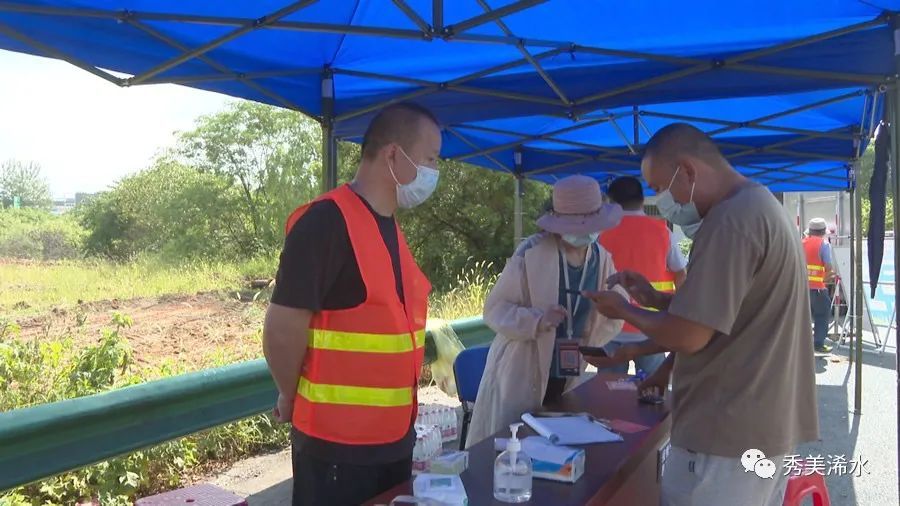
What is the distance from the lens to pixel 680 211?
225 cm

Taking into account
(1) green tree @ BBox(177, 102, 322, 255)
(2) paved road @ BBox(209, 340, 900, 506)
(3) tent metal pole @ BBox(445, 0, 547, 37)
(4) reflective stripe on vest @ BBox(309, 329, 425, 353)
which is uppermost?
(1) green tree @ BBox(177, 102, 322, 255)

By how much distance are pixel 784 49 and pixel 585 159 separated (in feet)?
12.5

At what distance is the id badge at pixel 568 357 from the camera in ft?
9.36

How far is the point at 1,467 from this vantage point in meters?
2.59

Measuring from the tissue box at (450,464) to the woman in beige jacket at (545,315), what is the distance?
747 mm

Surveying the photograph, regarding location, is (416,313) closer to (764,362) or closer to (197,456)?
(764,362)

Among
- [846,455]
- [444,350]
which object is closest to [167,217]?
[444,350]

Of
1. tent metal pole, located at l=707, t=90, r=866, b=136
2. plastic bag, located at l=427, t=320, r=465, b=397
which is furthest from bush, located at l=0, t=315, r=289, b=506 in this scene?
tent metal pole, located at l=707, t=90, r=866, b=136

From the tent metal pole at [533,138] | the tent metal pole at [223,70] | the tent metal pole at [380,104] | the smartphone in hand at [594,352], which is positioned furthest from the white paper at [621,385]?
the tent metal pole at [533,138]

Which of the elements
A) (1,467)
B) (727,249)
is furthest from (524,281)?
(1,467)

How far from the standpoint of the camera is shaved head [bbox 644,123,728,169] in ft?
6.70

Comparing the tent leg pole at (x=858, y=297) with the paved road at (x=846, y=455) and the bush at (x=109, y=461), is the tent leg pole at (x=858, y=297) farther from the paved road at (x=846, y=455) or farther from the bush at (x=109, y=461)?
the bush at (x=109, y=461)

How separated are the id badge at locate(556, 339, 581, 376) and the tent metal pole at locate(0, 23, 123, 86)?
7.89 ft

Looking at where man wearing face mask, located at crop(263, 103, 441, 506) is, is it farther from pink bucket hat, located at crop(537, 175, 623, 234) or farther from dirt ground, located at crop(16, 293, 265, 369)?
dirt ground, located at crop(16, 293, 265, 369)
